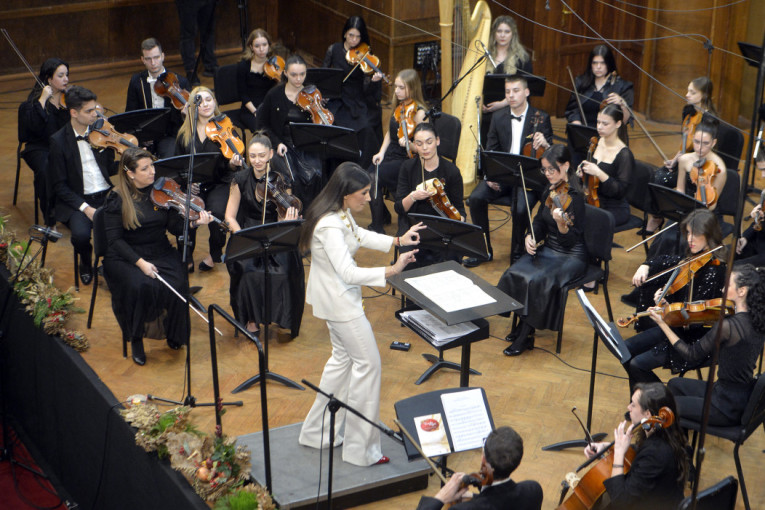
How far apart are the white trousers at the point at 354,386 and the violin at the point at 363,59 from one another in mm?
3603

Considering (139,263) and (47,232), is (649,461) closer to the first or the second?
(139,263)

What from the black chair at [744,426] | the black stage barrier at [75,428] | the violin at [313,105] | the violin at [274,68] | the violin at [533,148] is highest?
the violin at [274,68]

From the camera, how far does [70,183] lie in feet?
20.4

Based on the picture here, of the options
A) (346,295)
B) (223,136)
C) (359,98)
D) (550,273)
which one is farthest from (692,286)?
(359,98)

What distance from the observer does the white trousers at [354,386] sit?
4.20 metres

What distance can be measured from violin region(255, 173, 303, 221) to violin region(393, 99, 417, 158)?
1171 mm

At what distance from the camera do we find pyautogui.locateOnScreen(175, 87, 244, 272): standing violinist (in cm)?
625

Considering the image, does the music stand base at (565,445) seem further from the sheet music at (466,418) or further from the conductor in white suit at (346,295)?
the sheet music at (466,418)

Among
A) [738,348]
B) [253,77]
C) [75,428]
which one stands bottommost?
[75,428]

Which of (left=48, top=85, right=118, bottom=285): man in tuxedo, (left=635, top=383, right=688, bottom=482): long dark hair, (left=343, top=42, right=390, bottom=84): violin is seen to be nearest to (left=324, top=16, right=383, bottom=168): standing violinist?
(left=343, top=42, right=390, bottom=84): violin

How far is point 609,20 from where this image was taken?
895cm

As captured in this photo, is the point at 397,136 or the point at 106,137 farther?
the point at 397,136

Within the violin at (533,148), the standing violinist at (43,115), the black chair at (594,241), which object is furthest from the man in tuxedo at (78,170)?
the black chair at (594,241)

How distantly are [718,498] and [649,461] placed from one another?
281 millimetres
